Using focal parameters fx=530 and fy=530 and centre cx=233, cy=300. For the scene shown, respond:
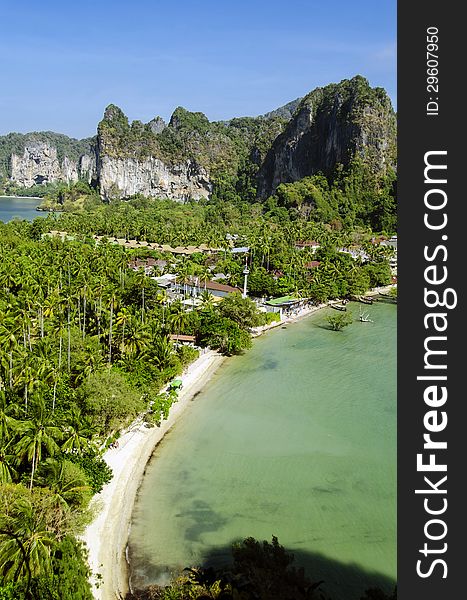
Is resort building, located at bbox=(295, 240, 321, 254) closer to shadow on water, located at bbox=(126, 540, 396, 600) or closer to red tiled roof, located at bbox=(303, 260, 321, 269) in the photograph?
red tiled roof, located at bbox=(303, 260, 321, 269)

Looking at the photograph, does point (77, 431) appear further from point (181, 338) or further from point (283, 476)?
point (181, 338)

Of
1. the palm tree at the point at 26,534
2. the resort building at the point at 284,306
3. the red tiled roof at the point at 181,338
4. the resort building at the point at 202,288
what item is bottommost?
the palm tree at the point at 26,534

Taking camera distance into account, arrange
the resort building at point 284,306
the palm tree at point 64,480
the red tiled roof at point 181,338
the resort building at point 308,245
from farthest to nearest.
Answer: the resort building at point 308,245 < the resort building at point 284,306 < the red tiled roof at point 181,338 < the palm tree at point 64,480

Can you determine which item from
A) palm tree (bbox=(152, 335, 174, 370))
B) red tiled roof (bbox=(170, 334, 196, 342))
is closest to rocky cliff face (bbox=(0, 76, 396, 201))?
red tiled roof (bbox=(170, 334, 196, 342))

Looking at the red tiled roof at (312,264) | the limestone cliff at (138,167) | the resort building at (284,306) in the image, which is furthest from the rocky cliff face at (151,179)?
the resort building at (284,306)

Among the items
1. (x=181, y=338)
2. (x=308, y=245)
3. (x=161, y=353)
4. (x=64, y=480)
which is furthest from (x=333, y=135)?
(x=64, y=480)

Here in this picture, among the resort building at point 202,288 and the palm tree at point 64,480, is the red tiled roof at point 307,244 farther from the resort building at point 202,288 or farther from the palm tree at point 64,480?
the palm tree at point 64,480

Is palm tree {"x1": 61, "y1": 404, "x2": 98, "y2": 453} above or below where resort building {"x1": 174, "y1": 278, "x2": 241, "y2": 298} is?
below
